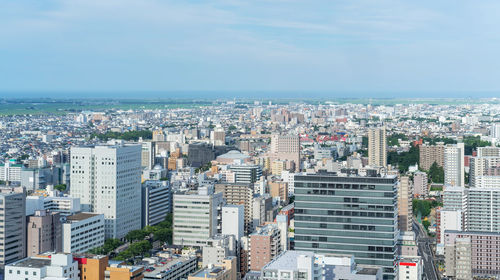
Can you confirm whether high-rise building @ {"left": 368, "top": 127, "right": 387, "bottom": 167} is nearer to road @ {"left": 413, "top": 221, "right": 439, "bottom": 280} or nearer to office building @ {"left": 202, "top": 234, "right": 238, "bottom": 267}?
road @ {"left": 413, "top": 221, "right": 439, "bottom": 280}

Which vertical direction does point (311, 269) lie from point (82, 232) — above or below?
above


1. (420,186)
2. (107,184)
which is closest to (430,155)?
(420,186)

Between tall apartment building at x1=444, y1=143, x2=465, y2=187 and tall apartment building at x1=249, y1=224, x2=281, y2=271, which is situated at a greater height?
tall apartment building at x1=444, y1=143, x2=465, y2=187

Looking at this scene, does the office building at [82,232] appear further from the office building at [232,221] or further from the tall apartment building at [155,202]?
the office building at [232,221]

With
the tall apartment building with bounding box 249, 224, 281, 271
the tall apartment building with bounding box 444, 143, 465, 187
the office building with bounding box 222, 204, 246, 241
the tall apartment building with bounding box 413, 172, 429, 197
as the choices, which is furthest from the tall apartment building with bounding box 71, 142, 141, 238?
the tall apartment building with bounding box 444, 143, 465, 187

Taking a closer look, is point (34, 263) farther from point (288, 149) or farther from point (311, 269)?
point (288, 149)
